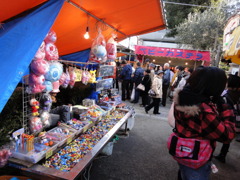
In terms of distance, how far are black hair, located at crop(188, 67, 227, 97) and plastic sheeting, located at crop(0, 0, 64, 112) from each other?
1.60 metres

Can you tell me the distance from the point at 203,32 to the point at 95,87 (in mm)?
14881

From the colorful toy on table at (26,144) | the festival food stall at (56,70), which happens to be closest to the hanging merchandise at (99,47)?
the festival food stall at (56,70)

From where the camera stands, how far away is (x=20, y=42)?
1623 mm

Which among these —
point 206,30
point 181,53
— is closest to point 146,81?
point 181,53

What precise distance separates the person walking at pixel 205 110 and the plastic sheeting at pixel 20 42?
151cm

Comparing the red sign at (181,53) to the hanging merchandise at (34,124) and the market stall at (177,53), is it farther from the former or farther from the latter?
the hanging merchandise at (34,124)

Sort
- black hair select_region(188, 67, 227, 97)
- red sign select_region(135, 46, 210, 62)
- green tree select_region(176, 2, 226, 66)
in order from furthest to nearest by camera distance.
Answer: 1. green tree select_region(176, 2, 226, 66)
2. red sign select_region(135, 46, 210, 62)
3. black hair select_region(188, 67, 227, 97)

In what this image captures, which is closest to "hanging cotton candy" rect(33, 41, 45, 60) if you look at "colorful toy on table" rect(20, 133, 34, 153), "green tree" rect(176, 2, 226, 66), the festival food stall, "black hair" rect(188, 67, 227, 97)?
the festival food stall

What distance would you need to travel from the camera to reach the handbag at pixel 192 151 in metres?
1.72

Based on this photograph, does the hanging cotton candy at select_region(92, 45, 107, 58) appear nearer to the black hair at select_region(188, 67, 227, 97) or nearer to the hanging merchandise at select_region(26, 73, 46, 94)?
the hanging merchandise at select_region(26, 73, 46, 94)

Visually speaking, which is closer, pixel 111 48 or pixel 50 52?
pixel 50 52

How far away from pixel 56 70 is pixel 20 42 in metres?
0.81

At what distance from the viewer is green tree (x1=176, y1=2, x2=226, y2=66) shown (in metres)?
14.7

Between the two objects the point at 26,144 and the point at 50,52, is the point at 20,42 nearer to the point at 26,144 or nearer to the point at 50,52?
the point at 50,52
